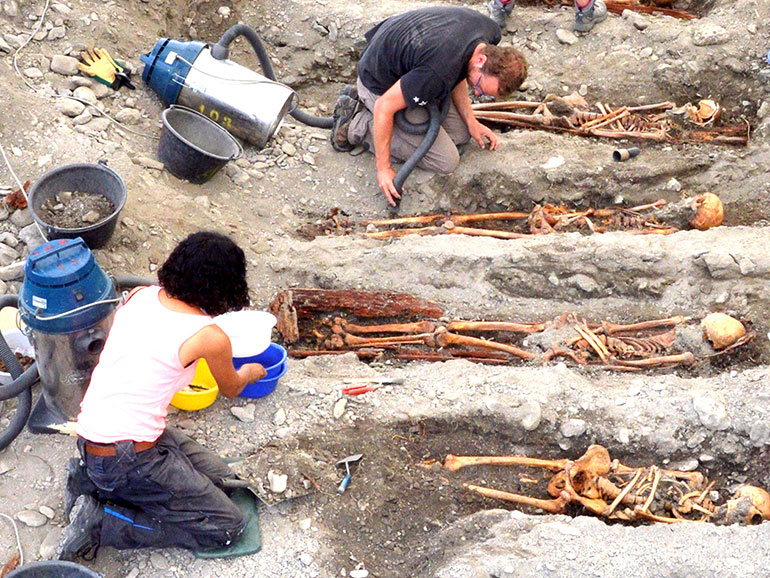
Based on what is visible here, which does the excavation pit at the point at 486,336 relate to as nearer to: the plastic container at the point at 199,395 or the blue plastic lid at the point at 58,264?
the plastic container at the point at 199,395

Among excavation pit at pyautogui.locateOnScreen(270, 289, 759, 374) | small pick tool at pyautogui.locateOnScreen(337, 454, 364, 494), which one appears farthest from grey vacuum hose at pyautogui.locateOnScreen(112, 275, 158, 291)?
small pick tool at pyautogui.locateOnScreen(337, 454, 364, 494)

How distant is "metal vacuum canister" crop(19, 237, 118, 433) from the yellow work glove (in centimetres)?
291

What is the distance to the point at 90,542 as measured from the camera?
3732mm

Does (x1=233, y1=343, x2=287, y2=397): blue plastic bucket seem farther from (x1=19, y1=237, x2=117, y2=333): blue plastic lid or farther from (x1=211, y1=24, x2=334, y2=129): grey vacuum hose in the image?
(x1=211, y1=24, x2=334, y2=129): grey vacuum hose

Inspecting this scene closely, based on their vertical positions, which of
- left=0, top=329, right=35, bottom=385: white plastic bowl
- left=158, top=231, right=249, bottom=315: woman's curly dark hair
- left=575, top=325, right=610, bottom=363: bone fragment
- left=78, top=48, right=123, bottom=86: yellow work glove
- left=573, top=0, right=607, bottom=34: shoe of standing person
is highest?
left=158, top=231, right=249, bottom=315: woman's curly dark hair

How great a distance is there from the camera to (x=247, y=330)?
4336 mm

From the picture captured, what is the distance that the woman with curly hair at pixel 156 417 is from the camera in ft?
11.3

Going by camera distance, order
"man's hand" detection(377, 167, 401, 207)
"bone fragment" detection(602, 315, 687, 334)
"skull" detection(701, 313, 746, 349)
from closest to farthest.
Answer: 1. "skull" detection(701, 313, 746, 349)
2. "bone fragment" detection(602, 315, 687, 334)
3. "man's hand" detection(377, 167, 401, 207)

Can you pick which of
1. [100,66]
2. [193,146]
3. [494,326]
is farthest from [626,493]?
[100,66]

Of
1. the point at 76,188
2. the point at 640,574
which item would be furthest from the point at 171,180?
the point at 640,574

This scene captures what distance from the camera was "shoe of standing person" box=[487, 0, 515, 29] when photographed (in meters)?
8.00

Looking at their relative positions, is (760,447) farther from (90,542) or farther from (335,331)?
(90,542)

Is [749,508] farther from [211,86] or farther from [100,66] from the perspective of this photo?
[100,66]

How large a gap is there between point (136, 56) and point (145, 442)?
176 inches
